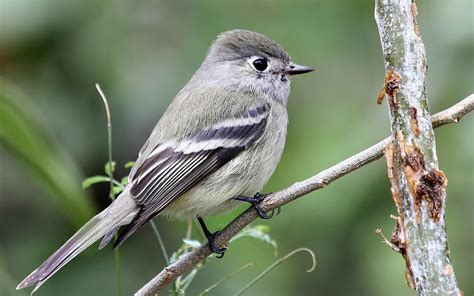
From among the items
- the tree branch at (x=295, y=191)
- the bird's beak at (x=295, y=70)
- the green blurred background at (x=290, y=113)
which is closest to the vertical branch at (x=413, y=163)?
the tree branch at (x=295, y=191)

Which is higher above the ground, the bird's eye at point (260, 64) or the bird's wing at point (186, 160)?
the bird's eye at point (260, 64)

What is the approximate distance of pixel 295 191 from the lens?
235cm

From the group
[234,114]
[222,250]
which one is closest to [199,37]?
[234,114]

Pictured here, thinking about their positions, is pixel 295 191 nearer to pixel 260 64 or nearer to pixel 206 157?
pixel 206 157

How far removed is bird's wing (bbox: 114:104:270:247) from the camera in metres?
3.03

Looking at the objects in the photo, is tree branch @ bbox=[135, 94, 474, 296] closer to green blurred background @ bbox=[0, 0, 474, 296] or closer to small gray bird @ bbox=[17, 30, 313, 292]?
small gray bird @ bbox=[17, 30, 313, 292]

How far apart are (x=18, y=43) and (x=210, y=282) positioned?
176 centimetres

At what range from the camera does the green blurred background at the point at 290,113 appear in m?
3.86

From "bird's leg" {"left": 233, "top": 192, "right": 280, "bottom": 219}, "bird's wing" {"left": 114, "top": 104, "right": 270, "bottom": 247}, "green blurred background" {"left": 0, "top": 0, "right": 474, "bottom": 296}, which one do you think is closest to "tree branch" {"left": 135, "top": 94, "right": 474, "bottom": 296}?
"bird's leg" {"left": 233, "top": 192, "right": 280, "bottom": 219}

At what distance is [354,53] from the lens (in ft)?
15.2

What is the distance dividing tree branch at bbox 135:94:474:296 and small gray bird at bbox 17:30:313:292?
94mm

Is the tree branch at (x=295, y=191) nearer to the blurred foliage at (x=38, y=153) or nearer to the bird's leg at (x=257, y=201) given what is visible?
the bird's leg at (x=257, y=201)

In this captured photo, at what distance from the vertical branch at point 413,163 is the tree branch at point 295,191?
6.2 inches

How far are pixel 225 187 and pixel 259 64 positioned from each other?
2.93 ft
